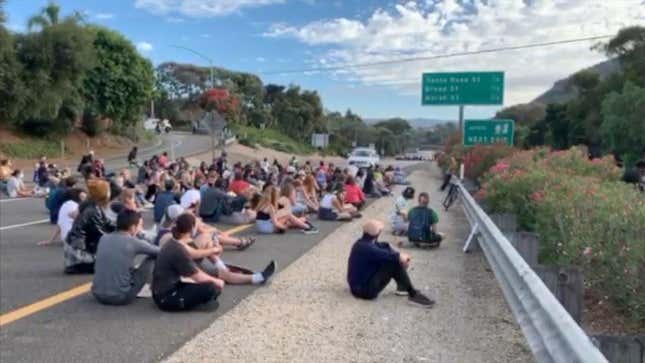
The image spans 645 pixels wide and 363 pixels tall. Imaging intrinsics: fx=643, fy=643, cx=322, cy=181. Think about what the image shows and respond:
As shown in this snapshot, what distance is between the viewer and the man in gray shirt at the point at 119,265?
7410 mm

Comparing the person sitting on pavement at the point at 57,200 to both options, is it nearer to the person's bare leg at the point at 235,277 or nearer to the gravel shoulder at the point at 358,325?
the person's bare leg at the point at 235,277

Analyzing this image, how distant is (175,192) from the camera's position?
48.7 ft

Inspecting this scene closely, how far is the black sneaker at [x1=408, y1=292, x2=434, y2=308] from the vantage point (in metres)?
7.62

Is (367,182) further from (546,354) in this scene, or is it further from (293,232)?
(546,354)

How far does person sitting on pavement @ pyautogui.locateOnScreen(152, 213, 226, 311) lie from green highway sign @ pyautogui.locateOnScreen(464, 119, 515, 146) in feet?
72.5

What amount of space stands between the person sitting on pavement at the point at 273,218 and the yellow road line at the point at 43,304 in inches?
222

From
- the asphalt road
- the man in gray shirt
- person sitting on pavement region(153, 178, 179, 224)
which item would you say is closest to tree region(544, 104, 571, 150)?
Result: person sitting on pavement region(153, 178, 179, 224)

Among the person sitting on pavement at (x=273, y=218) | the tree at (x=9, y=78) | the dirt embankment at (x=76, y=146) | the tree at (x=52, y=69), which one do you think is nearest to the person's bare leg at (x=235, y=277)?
the person sitting on pavement at (x=273, y=218)

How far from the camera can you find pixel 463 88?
3119cm

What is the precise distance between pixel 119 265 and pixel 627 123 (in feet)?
150

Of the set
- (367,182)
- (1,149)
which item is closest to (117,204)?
(367,182)

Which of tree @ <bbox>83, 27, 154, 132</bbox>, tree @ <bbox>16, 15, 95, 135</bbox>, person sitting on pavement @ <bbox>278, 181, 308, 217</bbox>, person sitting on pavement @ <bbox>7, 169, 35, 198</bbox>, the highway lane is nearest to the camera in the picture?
the highway lane

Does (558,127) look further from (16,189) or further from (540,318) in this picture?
(540,318)

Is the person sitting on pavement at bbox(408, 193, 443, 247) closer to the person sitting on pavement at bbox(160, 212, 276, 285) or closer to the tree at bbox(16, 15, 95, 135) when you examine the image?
the person sitting on pavement at bbox(160, 212, 276, 285)
